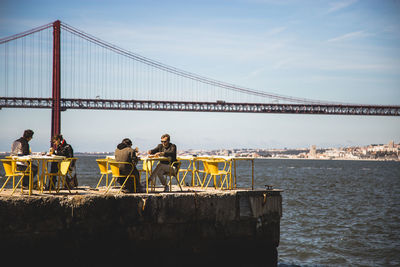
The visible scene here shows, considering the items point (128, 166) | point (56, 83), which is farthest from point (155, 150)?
point (56, 83)

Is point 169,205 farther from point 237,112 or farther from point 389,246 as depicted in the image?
point 237,112

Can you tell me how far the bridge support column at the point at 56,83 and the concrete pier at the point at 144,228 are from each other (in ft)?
116

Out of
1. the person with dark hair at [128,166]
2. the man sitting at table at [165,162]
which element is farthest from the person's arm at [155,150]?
the person with dark hair at [128,166]

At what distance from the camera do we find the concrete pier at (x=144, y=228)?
591 centimetres

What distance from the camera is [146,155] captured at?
8031 millimetres

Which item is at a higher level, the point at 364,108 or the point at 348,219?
the point at 364,108

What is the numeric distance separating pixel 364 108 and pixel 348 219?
4929cm

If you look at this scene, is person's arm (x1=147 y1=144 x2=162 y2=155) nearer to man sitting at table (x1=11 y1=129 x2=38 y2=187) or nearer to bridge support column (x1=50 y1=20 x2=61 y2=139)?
man sitting at table (x1=11 y1=129 x2=38 y2=187)

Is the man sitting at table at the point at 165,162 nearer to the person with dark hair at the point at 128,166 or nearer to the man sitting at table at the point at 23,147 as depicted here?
the person with dark hair at the point at 128,166

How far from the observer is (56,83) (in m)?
44.1

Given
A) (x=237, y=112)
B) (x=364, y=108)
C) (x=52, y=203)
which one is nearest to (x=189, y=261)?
(x=52, y=203)

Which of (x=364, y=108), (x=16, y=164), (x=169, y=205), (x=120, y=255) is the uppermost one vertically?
(x=364, y=108)

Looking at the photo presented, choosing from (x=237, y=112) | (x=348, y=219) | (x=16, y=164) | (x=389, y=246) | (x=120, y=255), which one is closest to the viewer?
(x=120, y=255)

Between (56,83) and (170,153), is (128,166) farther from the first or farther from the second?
(56,83)
